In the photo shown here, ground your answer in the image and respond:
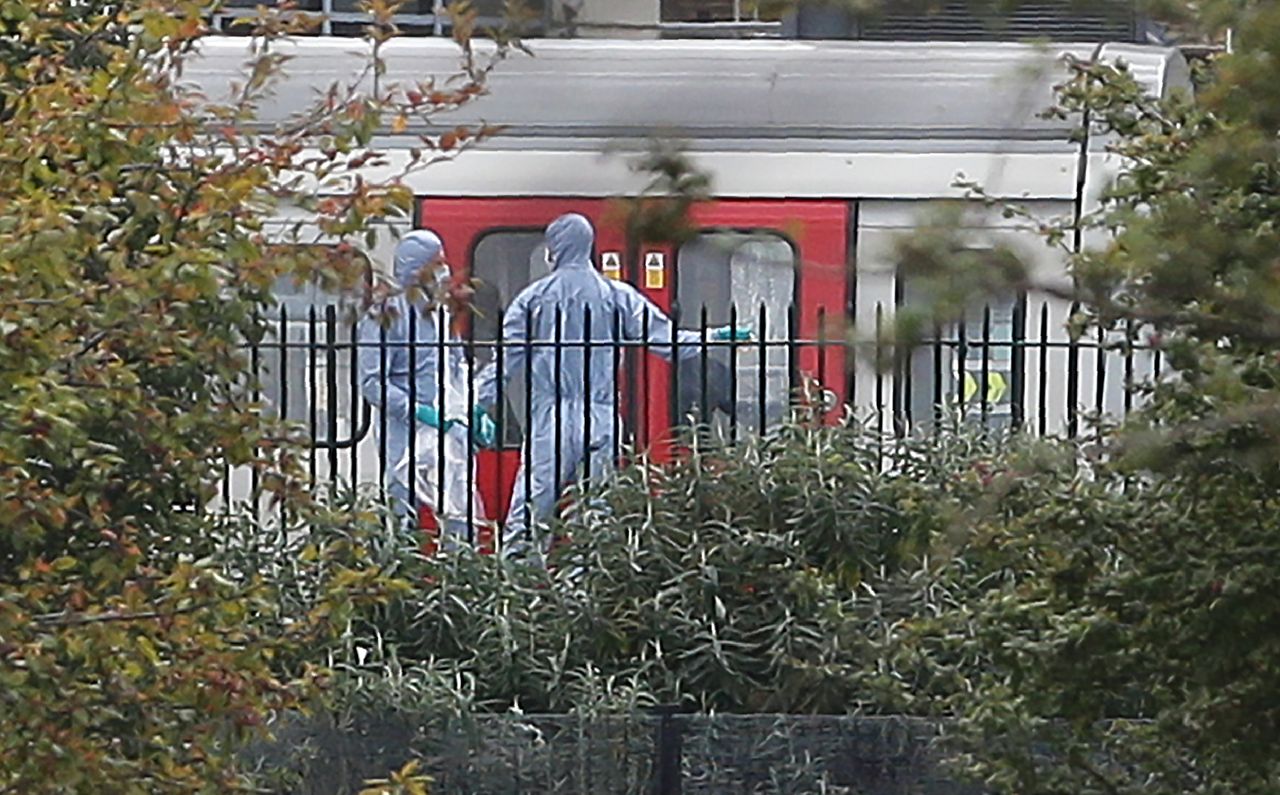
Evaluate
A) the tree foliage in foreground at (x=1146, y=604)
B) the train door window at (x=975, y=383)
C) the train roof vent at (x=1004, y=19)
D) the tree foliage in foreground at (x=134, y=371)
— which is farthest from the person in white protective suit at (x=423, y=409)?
the train roof vent at (x=1004, y=19)

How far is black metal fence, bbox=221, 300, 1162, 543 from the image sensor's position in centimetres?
786

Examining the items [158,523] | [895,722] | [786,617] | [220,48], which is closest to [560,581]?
[786,617]

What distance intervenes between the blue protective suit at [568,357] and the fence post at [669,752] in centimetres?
134

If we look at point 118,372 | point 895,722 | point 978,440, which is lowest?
point 895,722

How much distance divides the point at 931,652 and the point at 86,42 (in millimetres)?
2738

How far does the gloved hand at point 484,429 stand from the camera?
923 centimetres

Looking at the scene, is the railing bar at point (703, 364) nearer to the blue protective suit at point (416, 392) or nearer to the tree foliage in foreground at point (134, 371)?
the blue protective suit at point (416, 392)

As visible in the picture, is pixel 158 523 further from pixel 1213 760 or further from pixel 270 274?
pixel 1213 760

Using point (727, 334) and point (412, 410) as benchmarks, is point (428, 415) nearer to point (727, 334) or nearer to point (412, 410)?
point (412, 410)

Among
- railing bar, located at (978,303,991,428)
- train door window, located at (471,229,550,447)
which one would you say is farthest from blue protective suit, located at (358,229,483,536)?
railing bar, located at (978,303,991,428)

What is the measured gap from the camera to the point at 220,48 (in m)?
8.14

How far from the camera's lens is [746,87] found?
286cm

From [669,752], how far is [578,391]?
298 centimetres

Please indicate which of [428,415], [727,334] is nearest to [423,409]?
[428,415]
